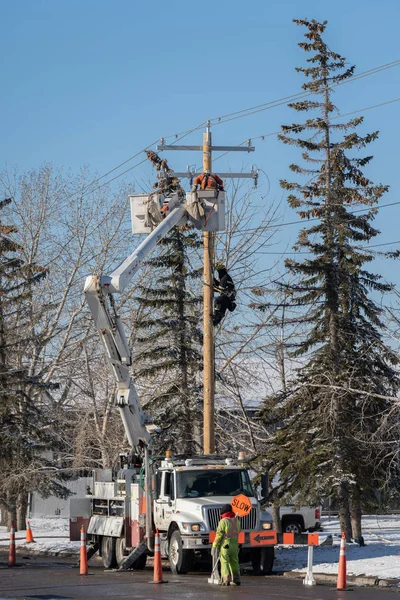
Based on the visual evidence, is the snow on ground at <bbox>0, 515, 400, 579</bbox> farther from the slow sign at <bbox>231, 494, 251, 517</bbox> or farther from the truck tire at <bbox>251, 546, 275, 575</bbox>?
the slow sign at <bbox>231, 494, 251, 517</bbox>

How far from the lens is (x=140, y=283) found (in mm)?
37844

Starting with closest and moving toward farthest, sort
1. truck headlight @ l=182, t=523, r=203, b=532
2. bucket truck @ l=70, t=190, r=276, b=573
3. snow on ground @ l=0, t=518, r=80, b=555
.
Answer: truck headlight @ l=182, t=523, r=203, b=532 < bucket truck @ l=70, t=190, r=276, b=573 < snow on ground @ l=0, t=518, r=80, b=555

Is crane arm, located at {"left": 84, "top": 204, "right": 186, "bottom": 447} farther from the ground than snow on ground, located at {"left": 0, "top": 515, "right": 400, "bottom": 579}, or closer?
farther from the ground

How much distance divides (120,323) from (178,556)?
5.01 meters

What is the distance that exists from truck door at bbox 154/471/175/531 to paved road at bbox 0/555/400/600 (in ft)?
3.64

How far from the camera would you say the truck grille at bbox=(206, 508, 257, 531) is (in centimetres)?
1944

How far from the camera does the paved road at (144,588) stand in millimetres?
15188

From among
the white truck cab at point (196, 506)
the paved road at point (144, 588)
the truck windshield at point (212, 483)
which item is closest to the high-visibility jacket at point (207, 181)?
the white truck cab at point (196, 506)

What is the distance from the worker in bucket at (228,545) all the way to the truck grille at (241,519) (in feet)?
6.17

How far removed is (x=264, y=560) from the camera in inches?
788

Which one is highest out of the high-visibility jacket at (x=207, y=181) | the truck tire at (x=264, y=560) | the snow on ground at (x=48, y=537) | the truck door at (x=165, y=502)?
the high-visibility jacket at (x=207, y=181)

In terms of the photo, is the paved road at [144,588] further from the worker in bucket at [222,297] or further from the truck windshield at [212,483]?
the worker in bucket at [222,297]

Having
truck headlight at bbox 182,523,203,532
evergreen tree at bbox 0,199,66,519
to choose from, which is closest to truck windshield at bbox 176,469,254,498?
truck headlight at bbox 182,523,203,532

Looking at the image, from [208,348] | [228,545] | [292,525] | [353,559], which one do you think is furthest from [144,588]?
[292,525]
